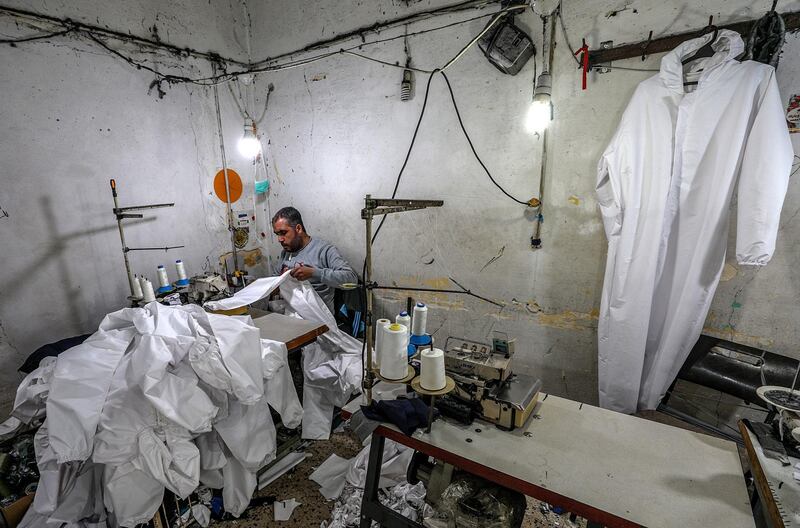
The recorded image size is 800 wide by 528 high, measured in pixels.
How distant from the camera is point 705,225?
1.78m

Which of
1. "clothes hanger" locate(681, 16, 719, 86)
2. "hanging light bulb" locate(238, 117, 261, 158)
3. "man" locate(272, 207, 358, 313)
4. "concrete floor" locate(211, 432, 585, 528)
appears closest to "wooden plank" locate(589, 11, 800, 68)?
"clothes hanger" locate(681, 16, 719, 86)

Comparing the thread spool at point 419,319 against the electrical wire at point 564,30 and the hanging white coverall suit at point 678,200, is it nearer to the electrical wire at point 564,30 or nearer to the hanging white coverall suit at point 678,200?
the hanging white coverall suit at point 678,200

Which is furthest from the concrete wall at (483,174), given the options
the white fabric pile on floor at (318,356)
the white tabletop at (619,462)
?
the white tabletop at (619,462)

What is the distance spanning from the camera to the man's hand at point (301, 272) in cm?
273

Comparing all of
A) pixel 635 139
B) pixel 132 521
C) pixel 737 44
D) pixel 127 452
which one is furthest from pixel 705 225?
pixel 132 521

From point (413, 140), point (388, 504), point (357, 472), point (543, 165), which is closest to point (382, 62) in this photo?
point (413, 140)

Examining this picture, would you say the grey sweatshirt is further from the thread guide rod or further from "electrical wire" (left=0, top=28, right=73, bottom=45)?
"electrical wire" (left=0, top=28, right=73, bottom=45)

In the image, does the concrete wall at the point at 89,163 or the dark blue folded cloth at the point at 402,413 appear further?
the concrete wall at the point at 89,163

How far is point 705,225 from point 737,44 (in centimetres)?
82

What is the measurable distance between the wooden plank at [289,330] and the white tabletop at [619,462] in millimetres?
1049

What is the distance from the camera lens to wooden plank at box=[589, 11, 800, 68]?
5.30ft

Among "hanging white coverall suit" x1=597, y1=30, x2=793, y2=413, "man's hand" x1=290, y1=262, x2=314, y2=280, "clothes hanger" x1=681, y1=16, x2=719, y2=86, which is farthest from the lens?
"man's hand" x1=290, y1=262, x2=314, y2=280

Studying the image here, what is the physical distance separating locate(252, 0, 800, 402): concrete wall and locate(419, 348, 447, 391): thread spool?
1410mm

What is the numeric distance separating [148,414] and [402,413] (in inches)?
42.4
